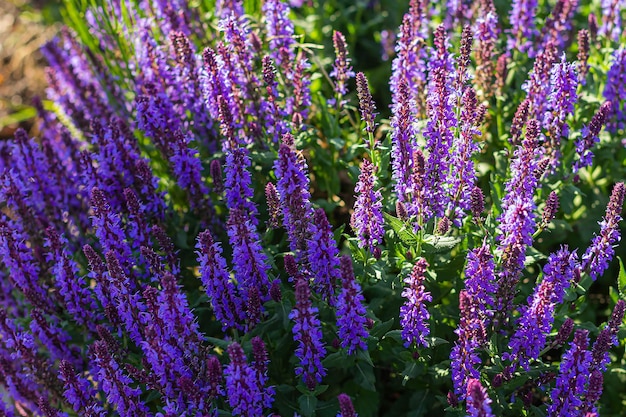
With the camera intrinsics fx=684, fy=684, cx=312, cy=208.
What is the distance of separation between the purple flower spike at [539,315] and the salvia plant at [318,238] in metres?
0.01

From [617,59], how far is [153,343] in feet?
12.8

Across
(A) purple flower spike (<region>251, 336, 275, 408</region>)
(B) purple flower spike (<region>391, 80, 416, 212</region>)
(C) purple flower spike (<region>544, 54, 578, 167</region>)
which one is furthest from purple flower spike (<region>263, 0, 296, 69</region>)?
(A) purple flower spike (<region>251, 336, 275, 408</region>)

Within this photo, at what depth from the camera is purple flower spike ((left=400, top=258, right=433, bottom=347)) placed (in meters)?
3.60

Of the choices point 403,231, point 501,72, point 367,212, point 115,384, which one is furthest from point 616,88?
point 115,384

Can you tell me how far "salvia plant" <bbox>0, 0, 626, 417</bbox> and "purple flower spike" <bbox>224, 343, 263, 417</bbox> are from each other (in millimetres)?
12

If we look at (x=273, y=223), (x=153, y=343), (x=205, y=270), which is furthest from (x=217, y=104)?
(x=153, y=343)

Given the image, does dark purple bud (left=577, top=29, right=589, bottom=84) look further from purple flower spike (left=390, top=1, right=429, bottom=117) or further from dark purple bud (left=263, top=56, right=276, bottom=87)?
dark purple bud (left=263, top=56, right=276, bottom=87)

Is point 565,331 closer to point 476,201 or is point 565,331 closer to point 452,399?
point 452,399

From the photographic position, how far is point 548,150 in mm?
4762

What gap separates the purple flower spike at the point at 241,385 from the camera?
3.44 metres

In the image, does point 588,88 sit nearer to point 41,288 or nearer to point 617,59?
point 617,59

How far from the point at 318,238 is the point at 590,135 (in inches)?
82.2

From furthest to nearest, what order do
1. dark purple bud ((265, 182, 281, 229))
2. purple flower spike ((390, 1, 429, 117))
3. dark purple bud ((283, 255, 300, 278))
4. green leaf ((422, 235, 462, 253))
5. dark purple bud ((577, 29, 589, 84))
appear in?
dark purple bud ((577, 29, 589, 84)), purple flower spike ((390, 1, 429, 117)), green leaf ((422, 235, 462, 253)), dark purple bud ((265, 182, 281, 229)), dark purple bud ((283, 255, 300, 278))

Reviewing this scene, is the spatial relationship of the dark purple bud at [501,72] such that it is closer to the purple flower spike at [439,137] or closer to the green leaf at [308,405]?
the purple flower spike at [439,137]
